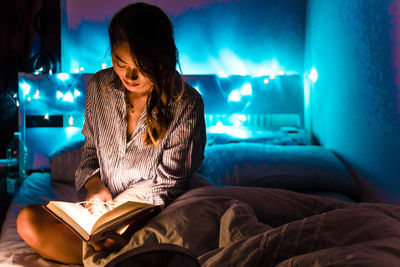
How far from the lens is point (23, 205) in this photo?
171 cm

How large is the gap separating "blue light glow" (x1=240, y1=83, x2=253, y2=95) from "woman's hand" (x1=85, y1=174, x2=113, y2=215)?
1581mm

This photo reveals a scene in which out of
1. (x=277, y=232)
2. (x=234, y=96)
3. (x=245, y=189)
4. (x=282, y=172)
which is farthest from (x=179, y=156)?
(x=234, y=96)

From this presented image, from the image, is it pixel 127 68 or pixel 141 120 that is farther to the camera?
pixel 141 120

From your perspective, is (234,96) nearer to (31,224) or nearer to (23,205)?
(23,205)

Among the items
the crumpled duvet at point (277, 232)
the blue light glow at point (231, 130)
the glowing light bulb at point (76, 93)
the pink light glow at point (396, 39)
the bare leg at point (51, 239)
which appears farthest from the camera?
the glowing light bulb at point (76, 93)

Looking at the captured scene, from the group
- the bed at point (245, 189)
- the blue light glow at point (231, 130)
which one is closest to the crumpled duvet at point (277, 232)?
the bed at point (245, 189)

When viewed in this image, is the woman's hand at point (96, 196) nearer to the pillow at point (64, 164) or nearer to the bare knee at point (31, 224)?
the bare knee at point (31, 224)

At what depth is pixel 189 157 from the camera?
135 centimetres

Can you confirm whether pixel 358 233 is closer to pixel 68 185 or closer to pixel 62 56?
pixel 68 185

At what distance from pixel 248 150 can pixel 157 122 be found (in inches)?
35.4

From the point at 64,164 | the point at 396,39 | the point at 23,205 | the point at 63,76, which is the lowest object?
the point at 23,205

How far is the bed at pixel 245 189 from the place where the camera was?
2.31ft

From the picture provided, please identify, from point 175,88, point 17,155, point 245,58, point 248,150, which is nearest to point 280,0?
point 245,58

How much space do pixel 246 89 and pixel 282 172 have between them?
94 centimetres
